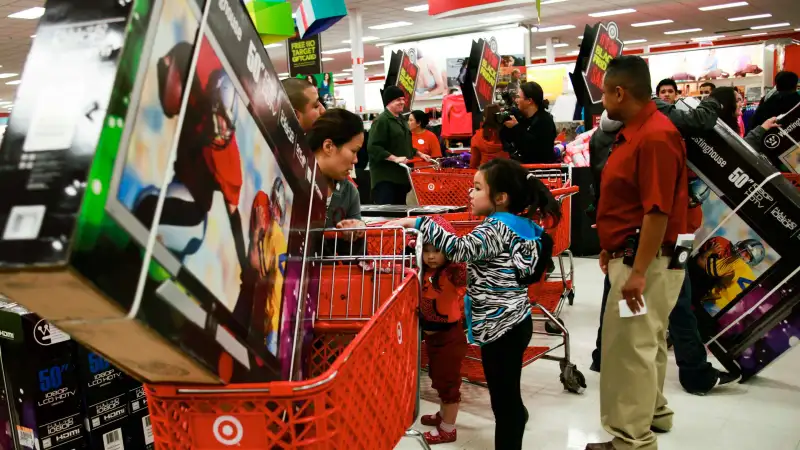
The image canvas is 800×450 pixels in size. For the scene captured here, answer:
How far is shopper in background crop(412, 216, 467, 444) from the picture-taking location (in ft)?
9.31

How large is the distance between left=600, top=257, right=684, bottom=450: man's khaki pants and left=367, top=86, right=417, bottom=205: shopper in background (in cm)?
356

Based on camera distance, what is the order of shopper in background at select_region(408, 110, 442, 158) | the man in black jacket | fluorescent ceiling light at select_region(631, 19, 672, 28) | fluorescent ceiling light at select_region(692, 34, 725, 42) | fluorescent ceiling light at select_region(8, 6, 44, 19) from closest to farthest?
the man in black jacket
shopper in background at select_region(408, 110, 442, 158)
fluorescent ceiling light at select_region(8, 6, 44, 19)
fluorescent ceiling light at select_region(631, 19, 672, 28)
fluorescent ceiling light at select_region(692, 34, 725, 42)

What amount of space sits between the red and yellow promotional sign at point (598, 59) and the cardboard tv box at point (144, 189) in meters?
5.36

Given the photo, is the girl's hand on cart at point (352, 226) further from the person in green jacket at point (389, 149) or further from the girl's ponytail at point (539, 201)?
the person in green jacket at point (389, 149)

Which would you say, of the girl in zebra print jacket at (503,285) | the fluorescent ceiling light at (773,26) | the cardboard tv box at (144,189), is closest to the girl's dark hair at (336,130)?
the girl in zebra print jacket at (503,285)

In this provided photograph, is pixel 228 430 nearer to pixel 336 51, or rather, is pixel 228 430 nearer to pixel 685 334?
pixel 685 334

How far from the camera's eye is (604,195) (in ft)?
8.66

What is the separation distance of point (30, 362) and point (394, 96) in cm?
457

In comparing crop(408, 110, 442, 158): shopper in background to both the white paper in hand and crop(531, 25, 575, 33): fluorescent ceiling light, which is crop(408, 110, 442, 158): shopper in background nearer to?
the white paper in hand

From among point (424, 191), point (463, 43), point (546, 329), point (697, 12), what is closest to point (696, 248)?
point (546, 329)

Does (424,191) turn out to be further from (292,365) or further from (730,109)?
(292,365)

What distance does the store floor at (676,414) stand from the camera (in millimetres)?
2998

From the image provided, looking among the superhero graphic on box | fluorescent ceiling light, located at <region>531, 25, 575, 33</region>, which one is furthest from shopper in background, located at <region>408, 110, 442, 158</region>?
fluorescent ceiling light, located at <region>531, 25, 575, 33</region>

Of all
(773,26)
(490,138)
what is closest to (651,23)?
(773,26)
